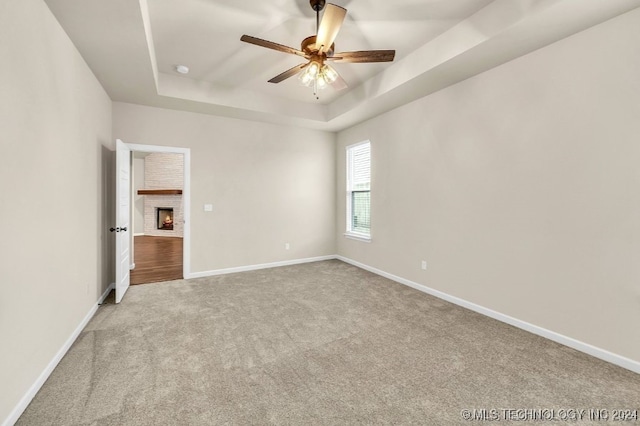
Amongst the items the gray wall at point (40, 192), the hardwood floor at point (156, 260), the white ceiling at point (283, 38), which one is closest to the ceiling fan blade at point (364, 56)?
the white ceiling at point (283, 38)

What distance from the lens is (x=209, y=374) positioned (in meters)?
2.09

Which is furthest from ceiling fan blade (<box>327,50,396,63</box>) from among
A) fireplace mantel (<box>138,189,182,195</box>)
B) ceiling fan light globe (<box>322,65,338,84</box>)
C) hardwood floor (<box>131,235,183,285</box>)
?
fireplace mantel (<box>138,189,182,195</box>)

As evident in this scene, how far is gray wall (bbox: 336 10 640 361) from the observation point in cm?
223

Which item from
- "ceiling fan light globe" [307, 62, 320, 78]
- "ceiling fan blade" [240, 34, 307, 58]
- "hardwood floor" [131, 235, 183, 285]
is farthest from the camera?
"hardwood floor" [131, 235, 183, 285]

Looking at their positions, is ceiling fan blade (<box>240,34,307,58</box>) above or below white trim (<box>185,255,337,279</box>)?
above

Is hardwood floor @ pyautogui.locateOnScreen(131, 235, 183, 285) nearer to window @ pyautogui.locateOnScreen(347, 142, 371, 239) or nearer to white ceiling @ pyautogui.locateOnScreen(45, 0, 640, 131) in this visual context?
white ceiling @ pyautogui.locateOnScreen(45, 0, 640, 131)

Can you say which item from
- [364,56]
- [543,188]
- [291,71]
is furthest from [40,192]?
[543,188]

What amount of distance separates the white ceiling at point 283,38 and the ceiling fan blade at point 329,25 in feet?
1.47

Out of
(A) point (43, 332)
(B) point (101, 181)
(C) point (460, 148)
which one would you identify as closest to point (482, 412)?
(C) point (460, 148)

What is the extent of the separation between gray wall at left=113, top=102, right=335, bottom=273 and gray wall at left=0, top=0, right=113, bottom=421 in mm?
1473

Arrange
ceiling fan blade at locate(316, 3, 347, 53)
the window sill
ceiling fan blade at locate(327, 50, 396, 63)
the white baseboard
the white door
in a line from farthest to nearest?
the window sill < the white door < ceiling fan blade at locate(327, 50, 396, 63) < ceiling fan blade at locate(316, 3, 347, 53) < the white baseboard

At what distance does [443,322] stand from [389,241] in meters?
1.77

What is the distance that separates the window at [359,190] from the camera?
5.18 meters

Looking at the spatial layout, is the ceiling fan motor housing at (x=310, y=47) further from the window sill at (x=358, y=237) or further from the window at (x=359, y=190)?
the window sill at (x=358, y=237)
